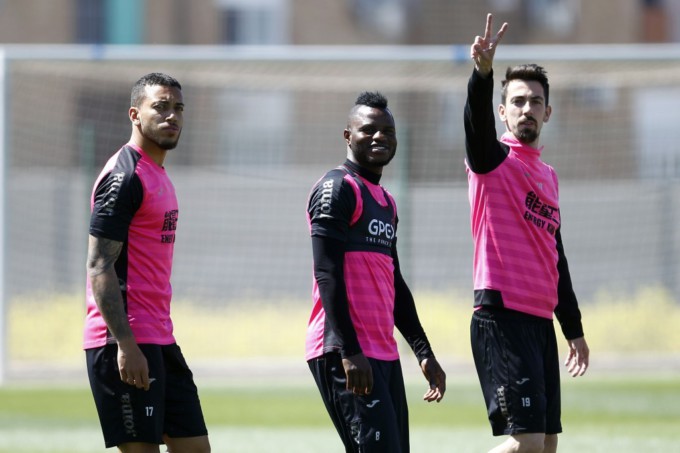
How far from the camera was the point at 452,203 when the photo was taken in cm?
1945

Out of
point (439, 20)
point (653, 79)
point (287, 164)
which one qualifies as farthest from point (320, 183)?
point (439, 20)

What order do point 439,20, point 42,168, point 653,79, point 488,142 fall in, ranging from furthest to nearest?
1. point 439,20
2. point 42,168
3. point 653,79
4. point 488,142

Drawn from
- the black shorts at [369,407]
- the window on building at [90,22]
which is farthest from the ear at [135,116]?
the window on building at [90,22]

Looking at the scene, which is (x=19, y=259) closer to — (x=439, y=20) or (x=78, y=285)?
(x=78, y=285)

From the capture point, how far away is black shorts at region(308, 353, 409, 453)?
550cm

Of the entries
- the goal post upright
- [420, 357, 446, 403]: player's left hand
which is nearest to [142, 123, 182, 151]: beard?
[420, 357, 446, 403]: player's left hand

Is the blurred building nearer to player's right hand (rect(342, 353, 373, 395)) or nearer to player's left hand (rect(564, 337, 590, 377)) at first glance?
player's left hand (rect(564, 337, 590, 377))

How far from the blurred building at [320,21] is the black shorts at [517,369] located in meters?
27.4

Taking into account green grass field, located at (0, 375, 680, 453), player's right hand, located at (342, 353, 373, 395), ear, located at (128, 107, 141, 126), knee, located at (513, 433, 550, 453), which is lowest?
green grass field, located at (0, 375, 680, 453)

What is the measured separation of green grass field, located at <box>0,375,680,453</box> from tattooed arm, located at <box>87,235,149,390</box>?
4377 millimetres

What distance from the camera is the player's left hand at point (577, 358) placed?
690cm

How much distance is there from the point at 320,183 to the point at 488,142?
1016 mm

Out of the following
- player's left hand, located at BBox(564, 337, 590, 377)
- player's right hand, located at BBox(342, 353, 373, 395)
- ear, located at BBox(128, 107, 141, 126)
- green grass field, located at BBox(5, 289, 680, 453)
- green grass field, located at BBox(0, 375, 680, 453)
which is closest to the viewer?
player's right hand, located at BBox(342, 353, 373, 395)

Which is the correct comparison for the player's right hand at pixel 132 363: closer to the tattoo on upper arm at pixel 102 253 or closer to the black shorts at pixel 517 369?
the tattoo on upper arm at pixel 102 253
